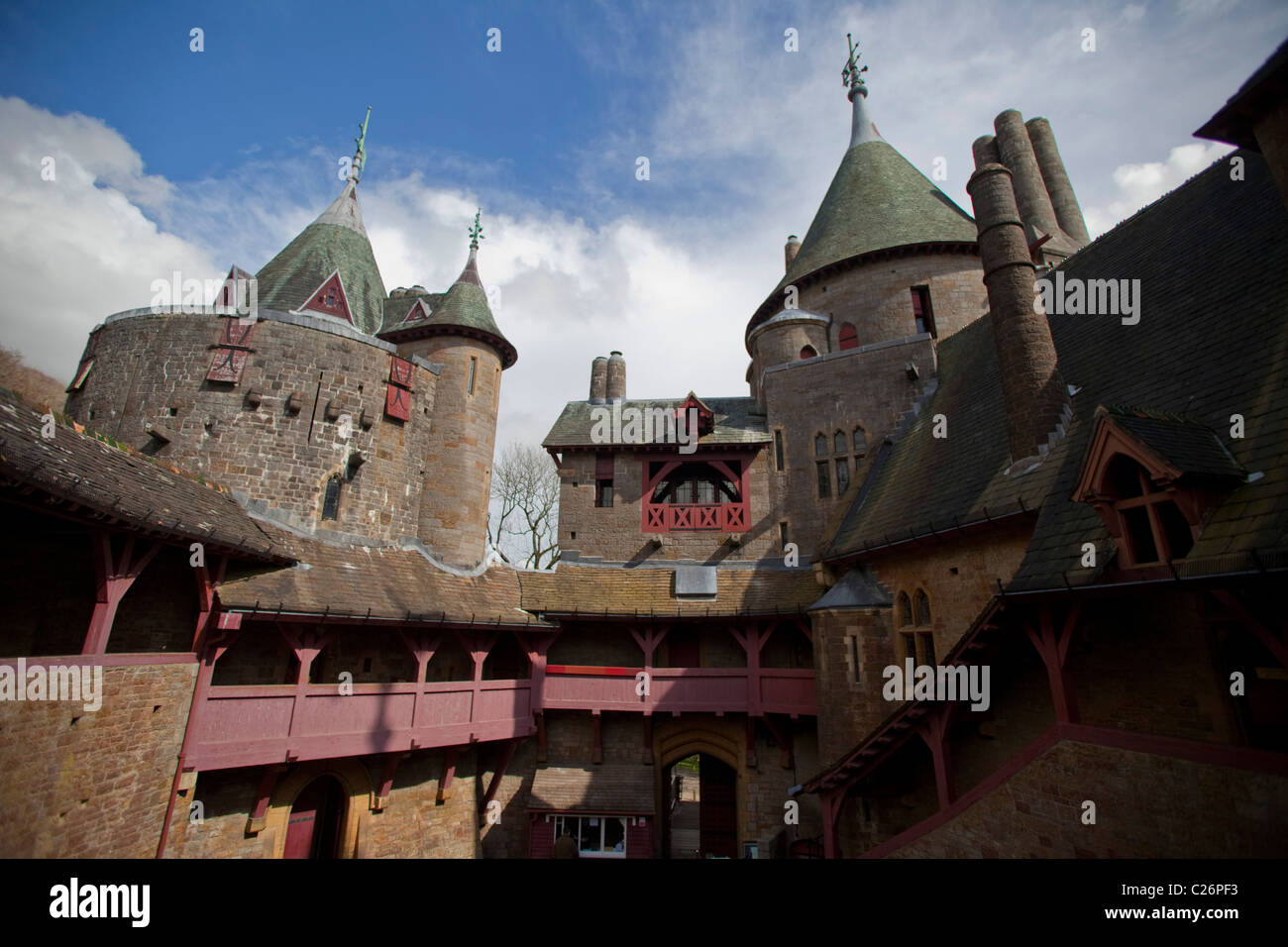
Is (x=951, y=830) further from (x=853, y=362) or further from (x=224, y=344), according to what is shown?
(x=224, y=344)

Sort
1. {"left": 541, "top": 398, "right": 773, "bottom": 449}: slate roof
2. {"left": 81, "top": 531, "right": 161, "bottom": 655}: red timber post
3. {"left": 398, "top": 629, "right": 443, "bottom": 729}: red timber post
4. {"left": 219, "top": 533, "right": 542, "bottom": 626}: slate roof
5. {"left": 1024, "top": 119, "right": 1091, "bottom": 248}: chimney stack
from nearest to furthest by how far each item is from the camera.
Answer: {"left": 81, "top": 531, "right": 161, "bottom": 655}: red timber post
{"left": 219, "top": 533, "right": 542, "bottom": 626}: slate roof
{"left": 398, "top": 629, "right": 443, "bottom": 729}: red timber post
{"left": 541, "top": 398, "right": 773, "bottom": 449}: slate roof
{"left": 1024, "top": 119, "right": 1091, "bottom": 248}: chimney stack

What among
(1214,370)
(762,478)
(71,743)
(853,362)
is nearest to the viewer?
(1214,370)

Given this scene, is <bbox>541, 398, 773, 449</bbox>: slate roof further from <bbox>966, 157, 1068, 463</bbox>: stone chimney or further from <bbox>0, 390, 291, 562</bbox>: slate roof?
<bbox>0, 390, 291, 562</bbox>: slate roof

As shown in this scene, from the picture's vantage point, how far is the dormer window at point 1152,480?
5906mm

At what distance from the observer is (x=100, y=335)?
49.4 feet

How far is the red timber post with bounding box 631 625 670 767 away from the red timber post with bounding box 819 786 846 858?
4855 mm

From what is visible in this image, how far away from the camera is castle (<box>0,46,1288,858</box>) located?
648cm

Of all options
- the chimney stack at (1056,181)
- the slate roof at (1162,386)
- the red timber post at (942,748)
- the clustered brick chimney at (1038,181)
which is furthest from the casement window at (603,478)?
the chimney stack at (1056,181)

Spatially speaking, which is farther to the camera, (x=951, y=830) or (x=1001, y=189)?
(x=1001, y=189)

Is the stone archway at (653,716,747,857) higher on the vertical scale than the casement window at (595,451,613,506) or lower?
lower

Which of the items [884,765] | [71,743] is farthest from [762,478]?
[71,743]

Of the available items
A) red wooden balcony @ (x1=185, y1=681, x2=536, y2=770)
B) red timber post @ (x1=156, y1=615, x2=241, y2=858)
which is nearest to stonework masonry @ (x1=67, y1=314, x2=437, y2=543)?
red timber post @ (x1=156, y1=615, x2=241, y2=858)

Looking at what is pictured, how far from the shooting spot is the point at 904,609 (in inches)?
450

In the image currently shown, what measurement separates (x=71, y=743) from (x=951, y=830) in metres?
11.8
